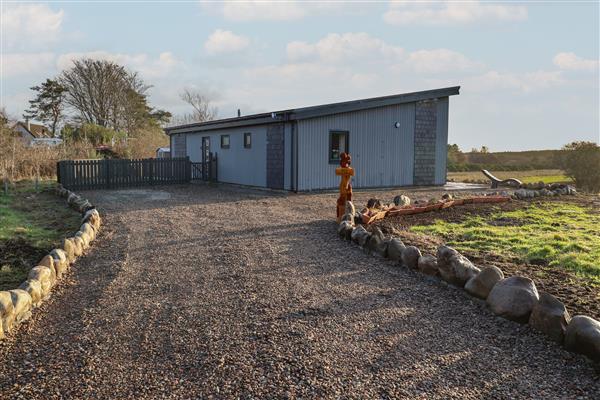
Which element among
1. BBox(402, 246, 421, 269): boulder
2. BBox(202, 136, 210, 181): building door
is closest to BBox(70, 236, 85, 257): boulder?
BBox(402, 246, 421, 269): boulder

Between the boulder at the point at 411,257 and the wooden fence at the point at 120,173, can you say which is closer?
the boulder at the point at 411,257

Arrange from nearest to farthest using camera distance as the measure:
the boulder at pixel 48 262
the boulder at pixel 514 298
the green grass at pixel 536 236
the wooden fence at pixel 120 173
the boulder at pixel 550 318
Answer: the boulder at pixel 550 318, the boulder at pixel 514 298, the boulder at pixel 48 262, the green grass at pixel 536 236, the wooden fence at pixel 120 173

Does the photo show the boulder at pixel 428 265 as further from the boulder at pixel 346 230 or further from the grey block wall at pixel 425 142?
the grey block wall at pixel 425 142

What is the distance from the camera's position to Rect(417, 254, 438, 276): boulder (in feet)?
16.8

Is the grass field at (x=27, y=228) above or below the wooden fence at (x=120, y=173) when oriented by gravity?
below

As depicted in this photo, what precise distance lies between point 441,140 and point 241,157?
7610 mm

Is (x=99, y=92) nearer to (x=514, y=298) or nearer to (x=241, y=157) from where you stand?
(x=241, y=157)

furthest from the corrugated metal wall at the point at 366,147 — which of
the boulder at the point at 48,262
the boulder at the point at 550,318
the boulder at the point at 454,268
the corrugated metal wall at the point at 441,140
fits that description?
the boulder at the point at 550,318

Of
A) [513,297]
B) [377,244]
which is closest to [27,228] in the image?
[377,244]

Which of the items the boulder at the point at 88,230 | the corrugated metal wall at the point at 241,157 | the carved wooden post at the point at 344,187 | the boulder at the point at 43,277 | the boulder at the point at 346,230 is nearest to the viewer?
the boulder at the point at 43,277

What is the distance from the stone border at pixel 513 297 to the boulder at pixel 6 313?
3.96 meters

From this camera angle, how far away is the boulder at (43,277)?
4534 millimetres

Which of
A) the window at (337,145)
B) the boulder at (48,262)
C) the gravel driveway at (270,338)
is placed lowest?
the gravel driveway at (270,338)

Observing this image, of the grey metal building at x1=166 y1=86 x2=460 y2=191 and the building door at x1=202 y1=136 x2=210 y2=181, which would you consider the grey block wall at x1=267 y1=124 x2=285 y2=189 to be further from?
the building door at x1=202 y1=136 x2=210 y2=181
